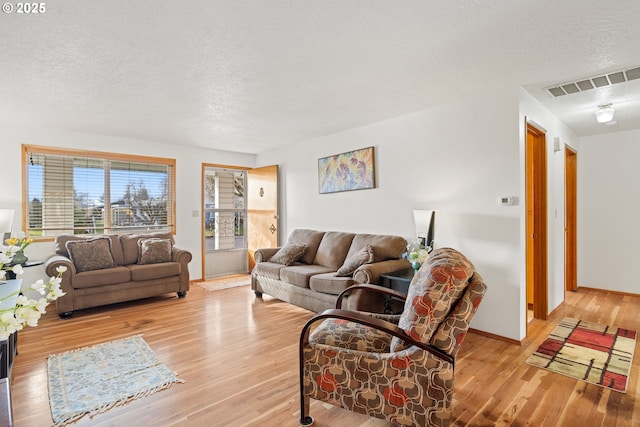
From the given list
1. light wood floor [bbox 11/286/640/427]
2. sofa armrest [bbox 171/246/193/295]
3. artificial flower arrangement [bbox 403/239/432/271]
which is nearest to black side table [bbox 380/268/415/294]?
artificial flower arrangement [bbox 403/239/432/271]

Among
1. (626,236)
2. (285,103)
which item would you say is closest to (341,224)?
(285,103)

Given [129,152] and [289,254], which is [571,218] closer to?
[289,254]

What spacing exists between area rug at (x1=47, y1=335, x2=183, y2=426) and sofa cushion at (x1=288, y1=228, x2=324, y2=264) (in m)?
2.30

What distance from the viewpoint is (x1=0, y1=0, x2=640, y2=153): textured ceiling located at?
1.93m

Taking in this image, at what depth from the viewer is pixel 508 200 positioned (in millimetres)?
3129

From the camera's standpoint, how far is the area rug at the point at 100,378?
7.04ft

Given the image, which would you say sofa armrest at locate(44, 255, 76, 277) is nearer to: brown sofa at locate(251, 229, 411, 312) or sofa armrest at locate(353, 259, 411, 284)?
brown sofa at locate(251, 229, 411, 312)

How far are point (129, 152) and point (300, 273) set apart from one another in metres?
3.37

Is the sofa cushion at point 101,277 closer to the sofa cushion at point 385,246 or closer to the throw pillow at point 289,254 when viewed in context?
the throw pillow at point 289,254

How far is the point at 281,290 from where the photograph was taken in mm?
4371

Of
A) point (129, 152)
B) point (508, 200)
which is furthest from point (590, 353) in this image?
point (129, 152)

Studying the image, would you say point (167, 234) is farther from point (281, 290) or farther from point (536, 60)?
point (536, 60)

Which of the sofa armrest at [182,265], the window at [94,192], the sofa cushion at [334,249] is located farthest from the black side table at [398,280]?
the window at [94,192]

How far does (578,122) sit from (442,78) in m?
2.66
